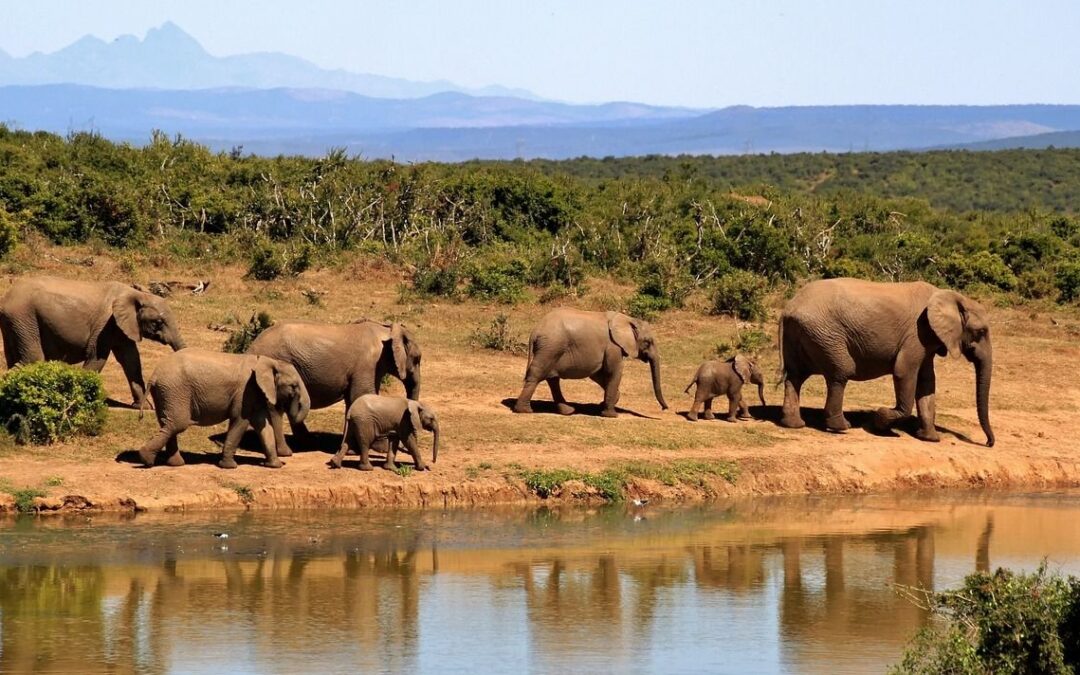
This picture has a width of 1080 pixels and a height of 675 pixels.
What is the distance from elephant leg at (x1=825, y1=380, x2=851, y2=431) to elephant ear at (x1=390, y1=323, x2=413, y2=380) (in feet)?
18.5

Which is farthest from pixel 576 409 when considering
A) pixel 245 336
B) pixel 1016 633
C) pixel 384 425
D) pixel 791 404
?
pixel 1016 633

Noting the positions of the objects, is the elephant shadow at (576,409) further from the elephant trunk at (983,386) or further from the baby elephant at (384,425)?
the elephant trunk at (983,386)

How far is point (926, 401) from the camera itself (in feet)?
74.4

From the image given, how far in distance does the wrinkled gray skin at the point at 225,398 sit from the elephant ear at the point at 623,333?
4780mm

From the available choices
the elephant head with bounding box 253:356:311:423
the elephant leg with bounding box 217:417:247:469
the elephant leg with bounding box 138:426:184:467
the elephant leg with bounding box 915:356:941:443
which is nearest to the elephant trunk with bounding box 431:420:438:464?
the elephant head with bounding box 253:356:311:423

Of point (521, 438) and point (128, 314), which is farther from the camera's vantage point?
point (128, 314)

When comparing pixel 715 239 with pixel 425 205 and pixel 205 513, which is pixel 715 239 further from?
pixel 205 513

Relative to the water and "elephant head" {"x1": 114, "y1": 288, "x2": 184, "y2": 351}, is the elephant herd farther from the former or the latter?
the water

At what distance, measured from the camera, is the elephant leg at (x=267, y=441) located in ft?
62.7

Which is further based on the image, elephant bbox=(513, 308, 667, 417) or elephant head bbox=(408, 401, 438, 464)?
elephant bbox=(513, 308, 667, 417)

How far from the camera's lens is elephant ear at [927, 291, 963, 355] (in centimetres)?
2219

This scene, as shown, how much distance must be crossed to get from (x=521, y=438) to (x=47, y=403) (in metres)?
5.45

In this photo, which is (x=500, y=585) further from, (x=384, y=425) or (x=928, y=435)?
(x=928, y=435)

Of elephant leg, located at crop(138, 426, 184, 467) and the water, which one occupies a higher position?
elephant leg, located at crop(138, 426, 184, 467)
